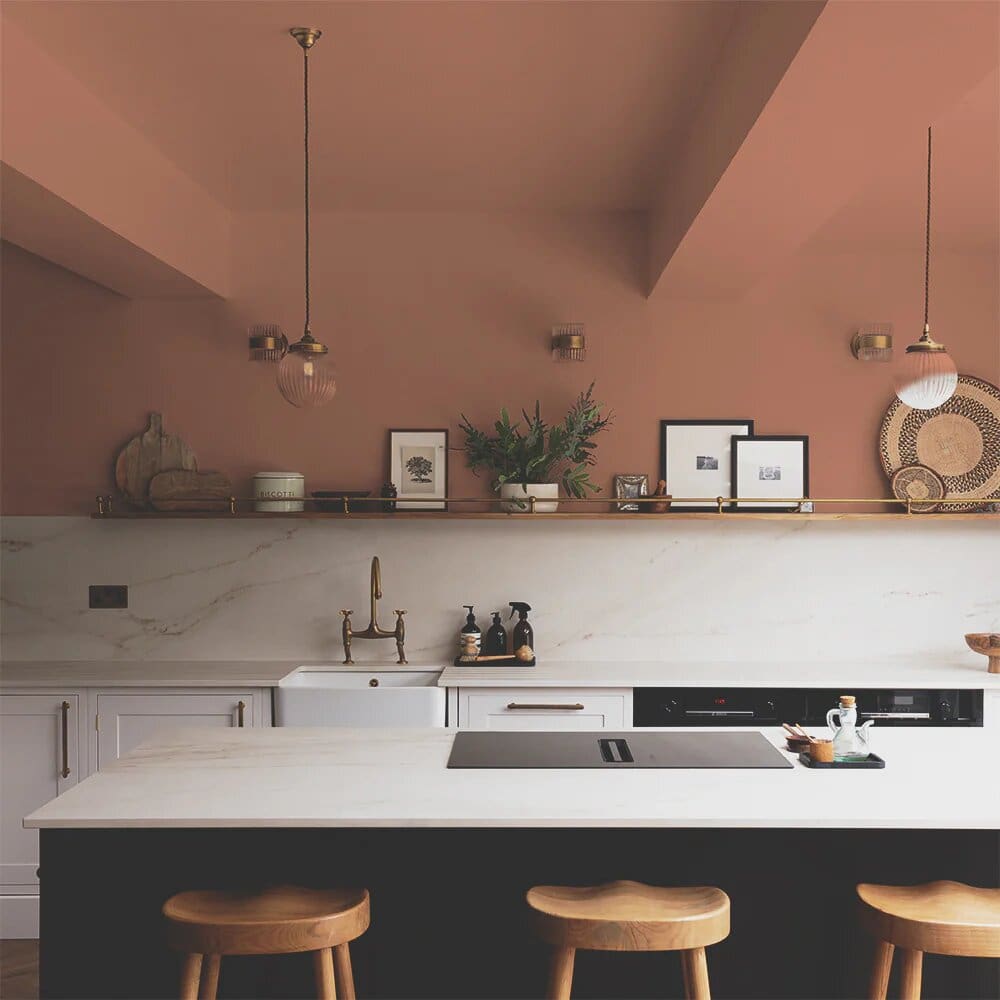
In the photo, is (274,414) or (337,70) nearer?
(337,70)

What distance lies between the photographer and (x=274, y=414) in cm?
445

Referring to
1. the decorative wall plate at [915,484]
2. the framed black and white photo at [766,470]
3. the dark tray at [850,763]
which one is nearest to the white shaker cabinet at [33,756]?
the dark tray at [850,763]

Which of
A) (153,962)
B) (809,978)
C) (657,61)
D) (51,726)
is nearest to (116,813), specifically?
(153,962)

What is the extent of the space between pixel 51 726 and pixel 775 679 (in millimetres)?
2731

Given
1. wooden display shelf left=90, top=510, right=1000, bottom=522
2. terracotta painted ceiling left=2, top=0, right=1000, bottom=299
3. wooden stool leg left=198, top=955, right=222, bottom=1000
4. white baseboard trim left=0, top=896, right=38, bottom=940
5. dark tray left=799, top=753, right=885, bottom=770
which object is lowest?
white baseboard trim left=0, top=896, right=38, bottom=940

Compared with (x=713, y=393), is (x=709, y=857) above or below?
below

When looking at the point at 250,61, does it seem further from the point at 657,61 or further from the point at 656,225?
the point at 656,225

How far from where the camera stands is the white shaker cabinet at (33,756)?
12.6 feet

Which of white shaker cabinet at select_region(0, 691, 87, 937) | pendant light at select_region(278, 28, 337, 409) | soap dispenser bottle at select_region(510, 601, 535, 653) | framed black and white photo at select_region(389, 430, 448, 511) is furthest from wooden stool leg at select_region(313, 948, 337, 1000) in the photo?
framed black and white photo at select_region(389, 430, 448, 511)

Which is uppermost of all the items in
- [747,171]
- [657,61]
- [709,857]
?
[657,61]

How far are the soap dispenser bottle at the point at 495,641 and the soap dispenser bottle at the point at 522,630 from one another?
0.17 ft

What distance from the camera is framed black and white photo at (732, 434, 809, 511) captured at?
443 cm

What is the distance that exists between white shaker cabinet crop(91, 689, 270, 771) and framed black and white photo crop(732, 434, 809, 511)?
219cm

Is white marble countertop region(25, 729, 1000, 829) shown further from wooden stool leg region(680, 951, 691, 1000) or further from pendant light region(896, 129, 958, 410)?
pendant light region(896, 129, 958, 410)
